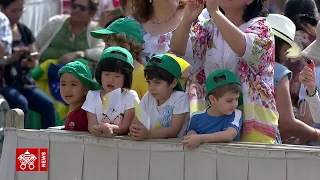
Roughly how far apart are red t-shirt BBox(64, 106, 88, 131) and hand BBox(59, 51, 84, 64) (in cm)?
391

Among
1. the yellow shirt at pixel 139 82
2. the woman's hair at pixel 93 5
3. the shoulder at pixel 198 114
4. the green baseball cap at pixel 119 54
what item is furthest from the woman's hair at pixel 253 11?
the woman's hair at pixel 93 5

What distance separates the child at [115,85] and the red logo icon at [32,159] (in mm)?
A: 328

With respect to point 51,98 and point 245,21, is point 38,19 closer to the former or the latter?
point 51,98

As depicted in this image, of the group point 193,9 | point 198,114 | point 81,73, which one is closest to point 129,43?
point 81,73

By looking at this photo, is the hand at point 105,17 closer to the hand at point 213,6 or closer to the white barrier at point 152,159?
the white barrier at point 152,159

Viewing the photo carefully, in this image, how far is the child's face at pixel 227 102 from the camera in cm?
452

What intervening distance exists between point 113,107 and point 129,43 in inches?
20.7

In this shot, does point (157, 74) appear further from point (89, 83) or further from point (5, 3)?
point (5, 3)

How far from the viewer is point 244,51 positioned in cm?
448

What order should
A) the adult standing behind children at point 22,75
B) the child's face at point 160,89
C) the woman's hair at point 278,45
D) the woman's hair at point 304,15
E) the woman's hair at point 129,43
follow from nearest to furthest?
the child's face at point 160,89 → the woman's hair at point 129,43 → the woman's hair at point 278,45 → the woman's hair at point 304,15 → the adult standing behind children at point 22,75

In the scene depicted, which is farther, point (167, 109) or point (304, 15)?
point (304, 15)

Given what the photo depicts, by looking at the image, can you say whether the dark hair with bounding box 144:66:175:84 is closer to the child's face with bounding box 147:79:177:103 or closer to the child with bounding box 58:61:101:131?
the child's face with bounding box 147:79:177:103

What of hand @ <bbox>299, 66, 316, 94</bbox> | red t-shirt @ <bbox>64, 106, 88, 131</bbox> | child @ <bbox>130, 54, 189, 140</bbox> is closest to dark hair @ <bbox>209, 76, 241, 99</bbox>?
child @ <bbox>130, 54, 189, 140</bbox>

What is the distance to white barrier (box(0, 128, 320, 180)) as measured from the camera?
4066 mm
